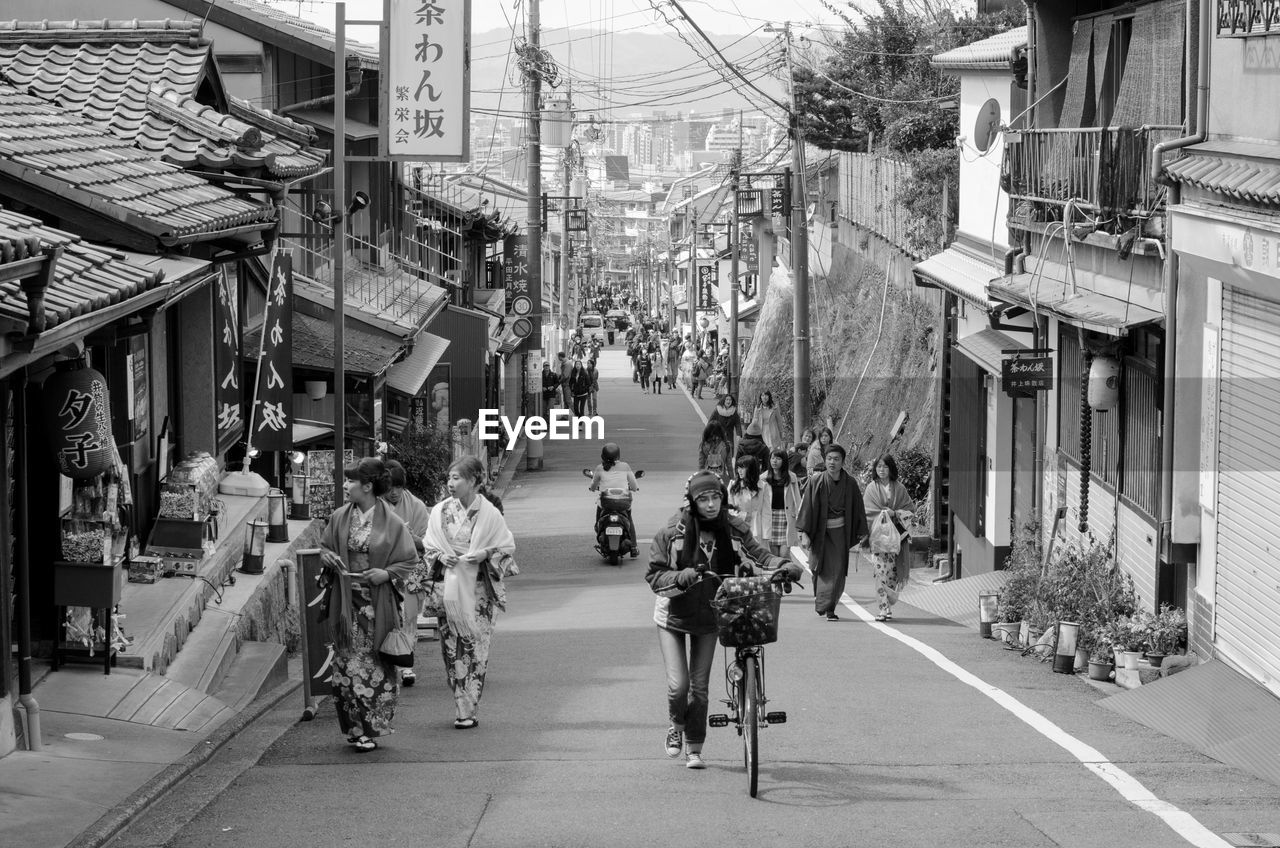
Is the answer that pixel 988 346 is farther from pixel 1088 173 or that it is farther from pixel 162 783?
pixel 162 783

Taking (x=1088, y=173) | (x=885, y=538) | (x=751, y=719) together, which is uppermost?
(x=1088, y=173)

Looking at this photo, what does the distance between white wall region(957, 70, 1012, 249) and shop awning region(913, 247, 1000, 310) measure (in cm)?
36

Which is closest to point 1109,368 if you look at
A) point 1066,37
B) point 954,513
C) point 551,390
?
point 1066,37

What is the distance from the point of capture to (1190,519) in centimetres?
1189

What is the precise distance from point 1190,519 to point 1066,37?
721 centimetres

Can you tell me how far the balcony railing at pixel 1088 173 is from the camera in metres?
13.0

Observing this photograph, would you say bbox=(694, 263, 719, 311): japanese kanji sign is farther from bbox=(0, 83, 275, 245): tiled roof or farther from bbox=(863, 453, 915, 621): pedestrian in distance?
bbox=(0, 83, 275, 245): tiled roof

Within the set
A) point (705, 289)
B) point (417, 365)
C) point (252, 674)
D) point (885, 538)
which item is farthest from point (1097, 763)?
point (705, 289)

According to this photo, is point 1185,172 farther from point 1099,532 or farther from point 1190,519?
point 1099,532

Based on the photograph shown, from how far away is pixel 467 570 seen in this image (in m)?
10.4

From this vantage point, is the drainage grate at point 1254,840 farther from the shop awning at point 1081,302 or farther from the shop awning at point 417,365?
the shop awning at point 417,365

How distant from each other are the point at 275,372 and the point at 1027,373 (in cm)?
786

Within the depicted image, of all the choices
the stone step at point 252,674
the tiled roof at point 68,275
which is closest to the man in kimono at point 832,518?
the stone step at point 252,674

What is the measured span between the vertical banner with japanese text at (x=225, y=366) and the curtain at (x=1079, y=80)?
30.2ft
